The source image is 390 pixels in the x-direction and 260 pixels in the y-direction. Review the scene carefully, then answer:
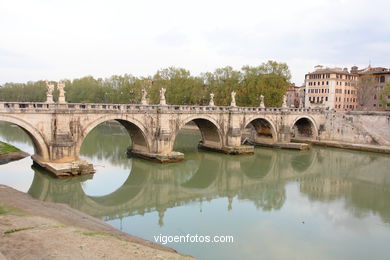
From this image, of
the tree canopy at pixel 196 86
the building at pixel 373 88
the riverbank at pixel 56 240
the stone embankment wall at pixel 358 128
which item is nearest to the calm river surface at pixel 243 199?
the riverbank at pixel 56 240

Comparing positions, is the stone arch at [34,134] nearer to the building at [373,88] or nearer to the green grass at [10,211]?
the green grass at [10,211]

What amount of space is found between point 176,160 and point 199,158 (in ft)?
12.7

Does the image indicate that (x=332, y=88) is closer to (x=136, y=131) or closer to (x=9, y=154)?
(x=136, y=131)

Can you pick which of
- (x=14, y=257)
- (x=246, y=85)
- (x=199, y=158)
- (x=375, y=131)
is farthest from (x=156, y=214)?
(x=246, y=85)

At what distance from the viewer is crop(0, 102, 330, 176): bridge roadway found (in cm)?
1936

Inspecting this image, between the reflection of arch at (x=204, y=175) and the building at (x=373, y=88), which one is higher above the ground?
the building at (x=373, y=88)

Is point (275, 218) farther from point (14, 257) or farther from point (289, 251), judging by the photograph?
point (14, 257)

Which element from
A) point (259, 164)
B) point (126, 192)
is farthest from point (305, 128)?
point (126, 192)

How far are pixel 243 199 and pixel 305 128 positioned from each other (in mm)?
24444

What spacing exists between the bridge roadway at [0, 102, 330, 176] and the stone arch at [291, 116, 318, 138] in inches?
4.3

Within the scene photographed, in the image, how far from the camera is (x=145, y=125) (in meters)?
24.5

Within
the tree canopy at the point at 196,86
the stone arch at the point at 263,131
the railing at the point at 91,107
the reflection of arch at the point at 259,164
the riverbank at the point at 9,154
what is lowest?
the reflection of arch at the point at 259,164

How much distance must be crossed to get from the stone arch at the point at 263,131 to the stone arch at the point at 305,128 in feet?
13.9

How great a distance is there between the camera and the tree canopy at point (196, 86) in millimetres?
42375
